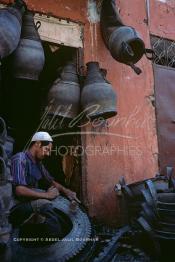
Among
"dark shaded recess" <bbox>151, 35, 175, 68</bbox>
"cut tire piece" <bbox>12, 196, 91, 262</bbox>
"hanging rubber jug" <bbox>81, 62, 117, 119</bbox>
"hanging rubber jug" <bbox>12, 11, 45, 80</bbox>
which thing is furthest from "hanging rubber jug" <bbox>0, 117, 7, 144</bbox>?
"dark shaded recess" <bbox>151, 35, 175, 68</bbox>

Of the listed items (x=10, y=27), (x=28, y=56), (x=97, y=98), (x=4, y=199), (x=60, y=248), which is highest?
(x=10, y=27)

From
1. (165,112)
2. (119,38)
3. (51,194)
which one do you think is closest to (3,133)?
(51,194)

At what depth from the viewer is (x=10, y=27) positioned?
12.8 ft

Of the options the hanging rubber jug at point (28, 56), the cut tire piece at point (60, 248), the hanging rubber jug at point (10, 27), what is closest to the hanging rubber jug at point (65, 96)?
the hanging rubber jug at point (28, 56)

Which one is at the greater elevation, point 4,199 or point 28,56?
point 28,56

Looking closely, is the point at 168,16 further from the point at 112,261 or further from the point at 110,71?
the point at 112,261

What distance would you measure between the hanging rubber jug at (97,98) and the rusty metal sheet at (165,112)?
1231mm

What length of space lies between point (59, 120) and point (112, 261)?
1.82 metres

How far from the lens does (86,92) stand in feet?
14.8

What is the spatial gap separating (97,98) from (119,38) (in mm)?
792

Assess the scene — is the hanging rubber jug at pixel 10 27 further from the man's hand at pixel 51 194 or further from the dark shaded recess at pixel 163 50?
the dark shaded recess at pixel 163 50

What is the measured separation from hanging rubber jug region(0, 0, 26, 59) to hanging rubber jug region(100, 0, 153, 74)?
115cm

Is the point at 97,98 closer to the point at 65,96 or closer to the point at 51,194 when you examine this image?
the point at 65,96

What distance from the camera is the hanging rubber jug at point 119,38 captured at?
→ 14.9 ft
